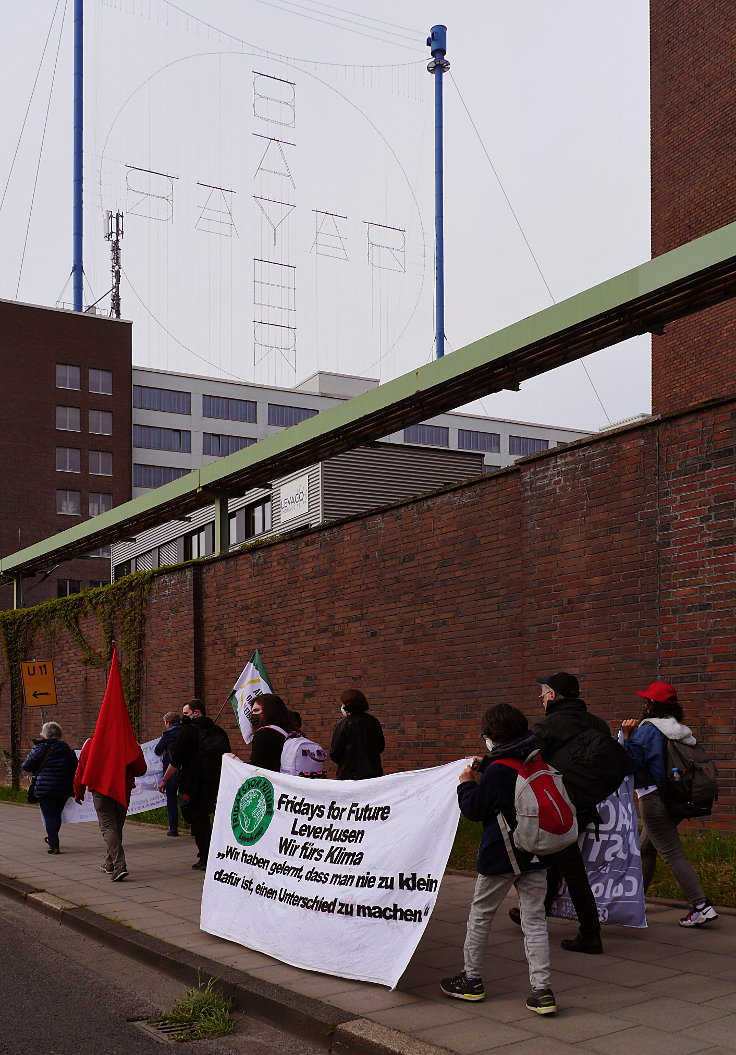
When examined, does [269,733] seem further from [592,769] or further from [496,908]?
[496,908]

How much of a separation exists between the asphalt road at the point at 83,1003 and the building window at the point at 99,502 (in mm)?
66223

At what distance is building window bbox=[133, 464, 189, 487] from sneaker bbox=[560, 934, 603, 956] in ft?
241

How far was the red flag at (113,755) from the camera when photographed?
36.8ft

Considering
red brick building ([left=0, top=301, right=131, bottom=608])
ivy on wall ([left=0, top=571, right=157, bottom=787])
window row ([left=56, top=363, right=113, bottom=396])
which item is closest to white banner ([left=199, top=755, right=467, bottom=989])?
ivy on wall ([left=0, top=571, right=157, bottom=787])

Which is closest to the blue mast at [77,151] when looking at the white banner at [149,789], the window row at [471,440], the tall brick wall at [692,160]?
the window row at [471,440]

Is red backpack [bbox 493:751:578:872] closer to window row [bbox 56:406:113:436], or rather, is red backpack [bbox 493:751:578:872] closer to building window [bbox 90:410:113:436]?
window row [bbox 56:406:113:436]

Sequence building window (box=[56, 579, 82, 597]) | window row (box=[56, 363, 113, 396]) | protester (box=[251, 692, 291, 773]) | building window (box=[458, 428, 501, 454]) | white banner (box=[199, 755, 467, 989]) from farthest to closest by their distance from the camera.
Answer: building window (box=[458, 428, 501, 454]) < building window (box=[56, 579, 82, 597]) < window row (box=[56, 363, 113, 396]) < protester (box=[251, 692, 291, 773]) < white banner (box=[199, 755, 467, 989])

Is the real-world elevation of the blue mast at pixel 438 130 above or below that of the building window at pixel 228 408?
above

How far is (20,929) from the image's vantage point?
29.8ft

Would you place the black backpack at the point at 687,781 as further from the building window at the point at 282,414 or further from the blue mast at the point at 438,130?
the building window at the point at 282,414

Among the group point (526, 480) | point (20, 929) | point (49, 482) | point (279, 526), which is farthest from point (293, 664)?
point (49, 482)

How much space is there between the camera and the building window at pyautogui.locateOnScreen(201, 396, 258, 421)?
83.4 meters

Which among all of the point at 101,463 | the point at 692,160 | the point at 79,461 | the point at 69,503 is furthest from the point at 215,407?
the point at 692,160

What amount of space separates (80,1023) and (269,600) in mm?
10869
